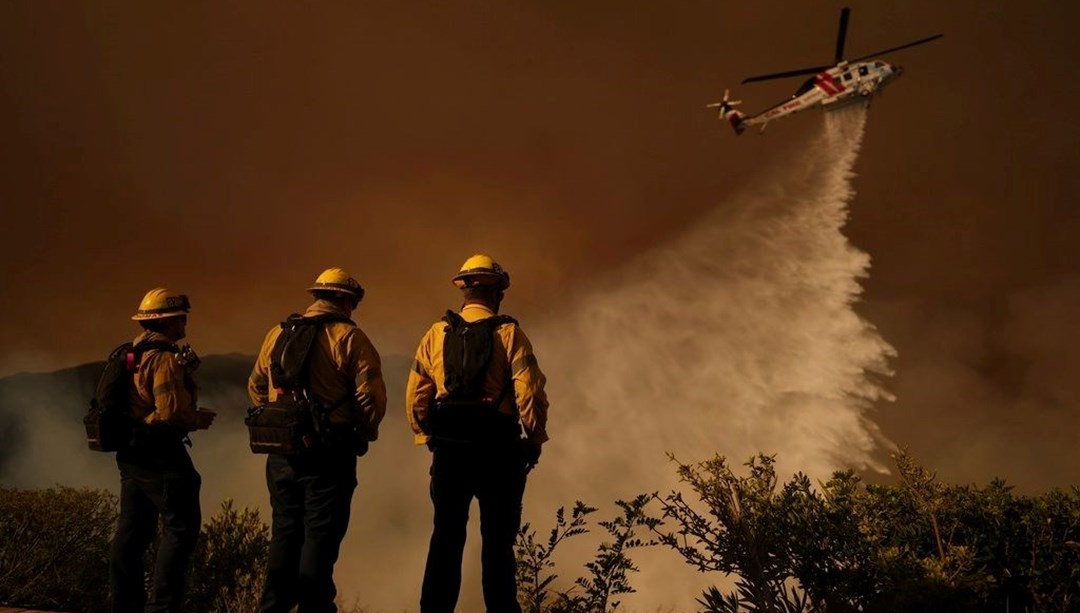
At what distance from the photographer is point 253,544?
771cm

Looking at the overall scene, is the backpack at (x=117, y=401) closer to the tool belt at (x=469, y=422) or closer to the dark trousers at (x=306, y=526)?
the dark trousers at (x=306, y=526)

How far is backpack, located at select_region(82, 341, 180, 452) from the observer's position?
5.32 metres

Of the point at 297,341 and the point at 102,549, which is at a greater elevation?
the point at 297,341

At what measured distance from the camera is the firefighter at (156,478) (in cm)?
526

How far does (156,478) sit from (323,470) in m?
1.35

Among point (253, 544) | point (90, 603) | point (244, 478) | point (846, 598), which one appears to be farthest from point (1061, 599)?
point (244, 478)

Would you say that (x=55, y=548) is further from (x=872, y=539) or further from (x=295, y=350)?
(x=872, y=539)

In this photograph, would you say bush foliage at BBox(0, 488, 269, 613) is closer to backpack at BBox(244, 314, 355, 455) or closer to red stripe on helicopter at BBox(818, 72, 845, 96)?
backpack at BBox(244, 314, 355, 455)

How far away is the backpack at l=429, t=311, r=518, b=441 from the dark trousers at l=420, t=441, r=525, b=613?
0.10m

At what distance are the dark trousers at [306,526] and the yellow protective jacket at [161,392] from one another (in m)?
0.85

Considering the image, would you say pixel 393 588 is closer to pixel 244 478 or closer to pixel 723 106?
pixel 244 478

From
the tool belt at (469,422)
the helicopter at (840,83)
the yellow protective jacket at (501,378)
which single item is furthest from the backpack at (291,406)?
the helicopter at (840,83)

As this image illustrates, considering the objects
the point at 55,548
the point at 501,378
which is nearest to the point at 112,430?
the point at 501,378

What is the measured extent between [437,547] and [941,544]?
3604 mm
